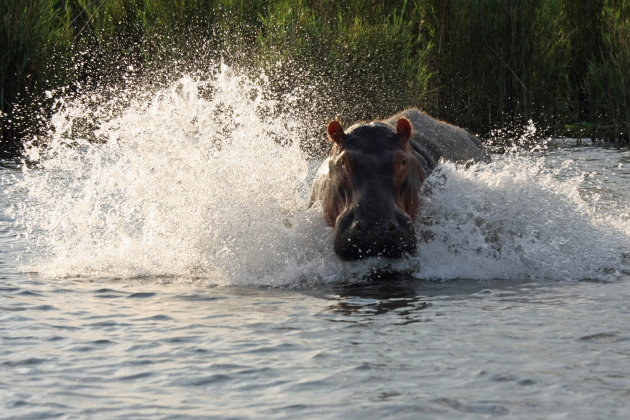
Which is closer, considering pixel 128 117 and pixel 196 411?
pixel 196 411

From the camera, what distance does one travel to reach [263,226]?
6.80 m

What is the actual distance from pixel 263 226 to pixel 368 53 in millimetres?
7207

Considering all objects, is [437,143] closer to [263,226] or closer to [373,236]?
[263,226]

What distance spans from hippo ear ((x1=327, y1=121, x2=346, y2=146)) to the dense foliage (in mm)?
6617

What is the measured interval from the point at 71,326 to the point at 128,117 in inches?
127

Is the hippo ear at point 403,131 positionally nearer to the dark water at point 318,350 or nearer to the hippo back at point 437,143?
the hippo back at point 437,143

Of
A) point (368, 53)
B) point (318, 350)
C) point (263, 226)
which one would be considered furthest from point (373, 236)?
point (368, 53)

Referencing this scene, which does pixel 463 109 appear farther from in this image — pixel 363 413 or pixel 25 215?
pixel 363 413

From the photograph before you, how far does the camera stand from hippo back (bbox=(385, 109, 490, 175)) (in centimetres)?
748

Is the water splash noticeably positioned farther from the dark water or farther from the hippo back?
the dark water

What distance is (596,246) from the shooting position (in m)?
6.75

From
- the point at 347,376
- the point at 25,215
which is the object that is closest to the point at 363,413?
the point at 347,376

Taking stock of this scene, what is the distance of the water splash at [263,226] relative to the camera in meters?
6.47

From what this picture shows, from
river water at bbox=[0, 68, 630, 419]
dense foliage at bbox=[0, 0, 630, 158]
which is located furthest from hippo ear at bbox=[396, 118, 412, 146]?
dense foliage at bbox=[0, 0, 630, 158]
